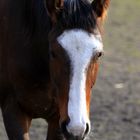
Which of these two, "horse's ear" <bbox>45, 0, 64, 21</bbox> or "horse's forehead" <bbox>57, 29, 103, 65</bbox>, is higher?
"horse's ear" <bbox>45, 0, 64, 21</bbox>

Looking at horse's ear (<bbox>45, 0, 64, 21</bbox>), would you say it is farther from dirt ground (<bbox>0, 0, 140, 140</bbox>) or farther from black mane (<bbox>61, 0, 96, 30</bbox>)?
dirt ground (<bbox>0, 0, 140, 140</bbox>)

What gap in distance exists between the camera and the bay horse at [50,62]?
A: 4.33 m

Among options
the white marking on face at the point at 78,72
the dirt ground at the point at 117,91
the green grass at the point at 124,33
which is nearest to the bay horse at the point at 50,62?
the white marking on face at the point at 78,72

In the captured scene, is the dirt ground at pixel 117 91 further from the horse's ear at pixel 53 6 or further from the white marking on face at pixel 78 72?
the white marking on face at pixel 78 72

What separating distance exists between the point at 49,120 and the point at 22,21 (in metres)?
0.82

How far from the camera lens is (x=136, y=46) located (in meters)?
10.8

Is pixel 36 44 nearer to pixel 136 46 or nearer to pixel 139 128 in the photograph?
pixel 139 128

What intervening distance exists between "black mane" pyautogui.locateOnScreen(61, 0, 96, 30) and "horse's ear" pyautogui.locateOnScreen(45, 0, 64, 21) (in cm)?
4

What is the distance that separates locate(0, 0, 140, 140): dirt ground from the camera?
7121 millimetres

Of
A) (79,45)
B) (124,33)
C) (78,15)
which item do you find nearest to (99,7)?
(78,15)

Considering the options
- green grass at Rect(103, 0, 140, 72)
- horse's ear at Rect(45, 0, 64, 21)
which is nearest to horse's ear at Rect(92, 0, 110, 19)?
horse's ear at Rect(45, 0, 64, 21)

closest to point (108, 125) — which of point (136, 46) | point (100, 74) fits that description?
point (100, 74)

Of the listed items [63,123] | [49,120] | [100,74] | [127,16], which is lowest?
[127,16]

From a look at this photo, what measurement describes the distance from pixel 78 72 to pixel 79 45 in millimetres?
174
